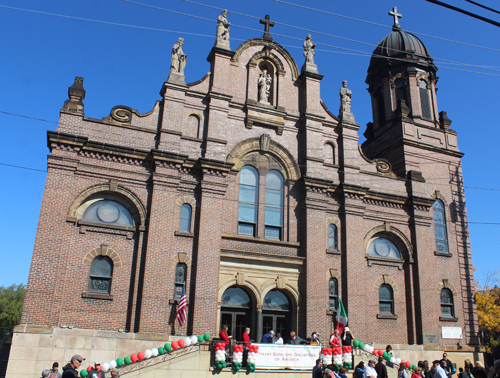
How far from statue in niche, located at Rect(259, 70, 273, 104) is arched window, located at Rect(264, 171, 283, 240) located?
4.54 meters

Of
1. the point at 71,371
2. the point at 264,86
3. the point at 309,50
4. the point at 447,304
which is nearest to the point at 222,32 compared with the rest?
the point at 264,86

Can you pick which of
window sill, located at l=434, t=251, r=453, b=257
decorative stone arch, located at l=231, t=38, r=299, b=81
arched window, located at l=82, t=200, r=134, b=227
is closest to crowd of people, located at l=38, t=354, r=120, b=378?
arched window, located at l=82, t=200, r=134, b=227

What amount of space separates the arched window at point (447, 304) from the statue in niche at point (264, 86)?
49.8ft

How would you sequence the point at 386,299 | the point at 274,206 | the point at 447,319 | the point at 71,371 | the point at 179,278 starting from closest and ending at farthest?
the point at 71,371 → the point at 179,278 → the point at 274,206 → the point at 386,299 → the point at 447,319

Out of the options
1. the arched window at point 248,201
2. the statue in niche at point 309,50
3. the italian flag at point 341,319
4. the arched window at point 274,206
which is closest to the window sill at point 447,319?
the italian flag at point 341,319

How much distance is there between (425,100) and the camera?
3112 cm

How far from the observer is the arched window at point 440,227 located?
2700 cm

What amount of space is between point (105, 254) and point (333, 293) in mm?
11542

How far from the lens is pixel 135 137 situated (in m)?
22.0

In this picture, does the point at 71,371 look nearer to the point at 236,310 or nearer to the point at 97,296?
the point at 97,296

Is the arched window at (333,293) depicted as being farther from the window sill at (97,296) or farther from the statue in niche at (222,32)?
the statue in niche at (222,32)

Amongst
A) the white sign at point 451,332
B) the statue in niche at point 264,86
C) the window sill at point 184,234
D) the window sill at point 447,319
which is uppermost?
the statue in niche at point 264,86

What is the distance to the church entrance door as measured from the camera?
22.0m

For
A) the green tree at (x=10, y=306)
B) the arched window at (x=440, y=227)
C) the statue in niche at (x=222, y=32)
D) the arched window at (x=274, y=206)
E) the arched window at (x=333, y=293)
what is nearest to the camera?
the arched window at (x=333, y=293)
